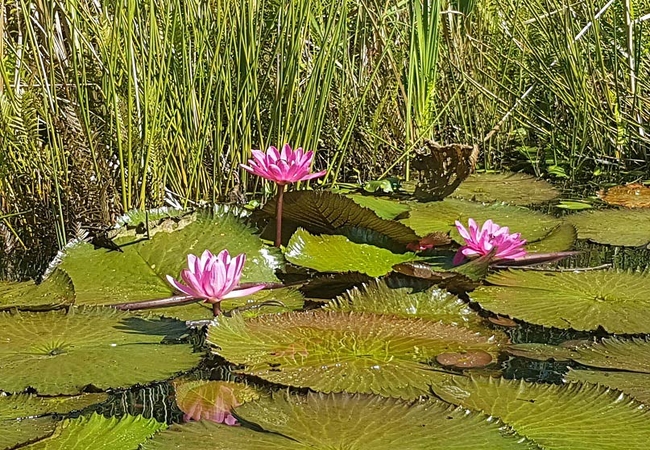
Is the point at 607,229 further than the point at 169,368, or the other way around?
the point at 607,229

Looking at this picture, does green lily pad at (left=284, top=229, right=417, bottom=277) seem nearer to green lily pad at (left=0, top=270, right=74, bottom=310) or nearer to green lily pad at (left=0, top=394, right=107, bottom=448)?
green lily pad at (left=0, top=270, right=74, bottom=310)

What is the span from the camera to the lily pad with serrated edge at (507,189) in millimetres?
2633

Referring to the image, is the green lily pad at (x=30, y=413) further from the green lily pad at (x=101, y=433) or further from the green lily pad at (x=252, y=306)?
the green lily pad at (x=252, y=306)

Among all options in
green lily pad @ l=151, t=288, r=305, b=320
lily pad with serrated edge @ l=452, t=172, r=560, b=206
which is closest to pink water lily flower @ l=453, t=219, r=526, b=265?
green lily pad @ l=151, t=288, r=305, b=320

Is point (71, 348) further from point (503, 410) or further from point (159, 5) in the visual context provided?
point (159, 5)

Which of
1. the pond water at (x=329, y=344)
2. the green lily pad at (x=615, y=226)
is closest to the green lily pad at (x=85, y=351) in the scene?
the pond water at (x=329, y=344)

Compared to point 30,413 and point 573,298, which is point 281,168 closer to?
point 573,298

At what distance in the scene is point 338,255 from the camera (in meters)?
1.75

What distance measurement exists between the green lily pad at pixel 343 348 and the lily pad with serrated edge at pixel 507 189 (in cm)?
126

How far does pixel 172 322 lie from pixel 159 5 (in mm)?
1173

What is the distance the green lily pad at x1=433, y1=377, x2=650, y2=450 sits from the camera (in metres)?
1.00

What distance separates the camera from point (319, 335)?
1.33 m

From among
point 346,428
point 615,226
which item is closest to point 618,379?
point 346,428

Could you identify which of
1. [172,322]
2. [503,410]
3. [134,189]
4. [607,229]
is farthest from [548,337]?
[134,189]
